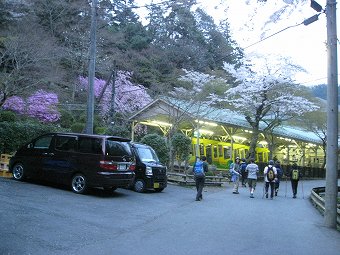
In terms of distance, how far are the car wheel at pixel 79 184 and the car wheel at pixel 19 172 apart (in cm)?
228

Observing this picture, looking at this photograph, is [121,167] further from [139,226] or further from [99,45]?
Answer: [99,45]

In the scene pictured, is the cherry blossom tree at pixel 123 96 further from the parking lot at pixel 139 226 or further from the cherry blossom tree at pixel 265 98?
the parking lot at pixel 139 226

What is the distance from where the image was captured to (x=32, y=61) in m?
18.6

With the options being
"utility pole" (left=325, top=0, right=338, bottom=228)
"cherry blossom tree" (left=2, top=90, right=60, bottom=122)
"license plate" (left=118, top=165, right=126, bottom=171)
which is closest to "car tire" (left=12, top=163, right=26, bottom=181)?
"license plate" (left=118, top=165, right=126, bottom=171)

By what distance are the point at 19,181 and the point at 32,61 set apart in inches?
310

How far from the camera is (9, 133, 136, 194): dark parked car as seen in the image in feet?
38.3

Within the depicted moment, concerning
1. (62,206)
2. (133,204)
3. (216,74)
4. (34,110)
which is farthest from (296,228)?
(216,74)

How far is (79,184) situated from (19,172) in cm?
271

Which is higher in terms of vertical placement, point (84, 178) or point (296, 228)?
point (84, 178)

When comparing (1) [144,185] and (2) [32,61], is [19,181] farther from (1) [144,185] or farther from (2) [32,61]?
(2) [32,61]

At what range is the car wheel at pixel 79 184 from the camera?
11.8 metres

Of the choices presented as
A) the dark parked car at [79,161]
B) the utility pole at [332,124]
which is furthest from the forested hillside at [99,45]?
the dark parked car at [79,161]

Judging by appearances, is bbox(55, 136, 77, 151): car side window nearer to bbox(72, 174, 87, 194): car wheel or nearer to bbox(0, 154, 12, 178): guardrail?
bbox(72, 174, 87, 194): car wheel

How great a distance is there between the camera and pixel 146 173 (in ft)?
47.3
